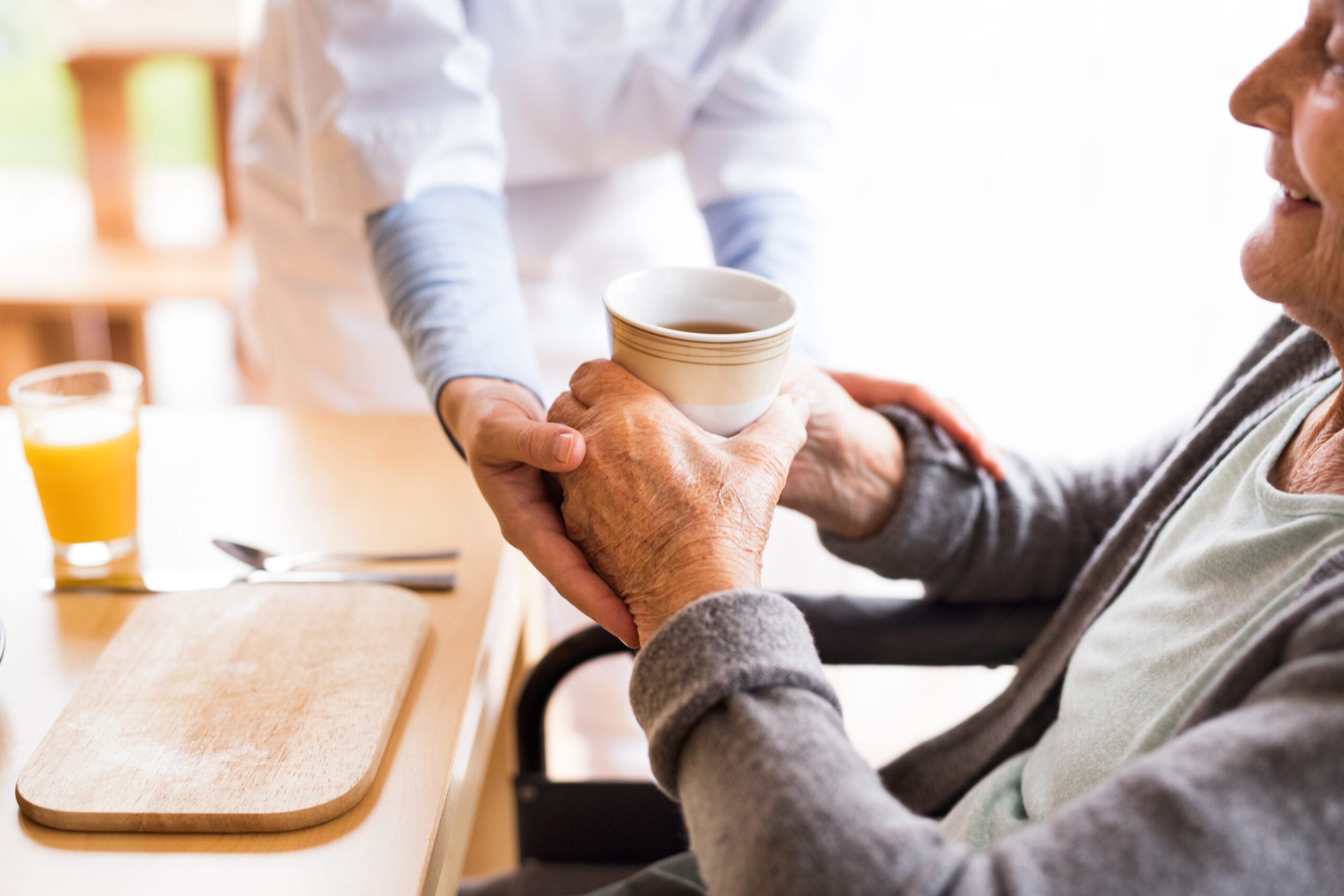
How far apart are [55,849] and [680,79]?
1.05 meters

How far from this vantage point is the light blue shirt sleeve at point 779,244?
1196 mm

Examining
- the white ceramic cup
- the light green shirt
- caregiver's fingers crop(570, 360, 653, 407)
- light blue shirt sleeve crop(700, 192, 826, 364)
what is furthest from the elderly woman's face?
light blue shirt sleeve crop(700, 192, 826, 364)

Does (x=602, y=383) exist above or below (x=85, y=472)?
above

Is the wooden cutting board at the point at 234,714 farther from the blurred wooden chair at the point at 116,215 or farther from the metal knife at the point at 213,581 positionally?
the blurred wooden chair at the point at 116,215

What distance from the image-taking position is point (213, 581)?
0.85m

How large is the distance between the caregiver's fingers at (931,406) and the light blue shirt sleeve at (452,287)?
305 millimetres

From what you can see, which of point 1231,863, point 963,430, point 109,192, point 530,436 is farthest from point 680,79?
point 109,192

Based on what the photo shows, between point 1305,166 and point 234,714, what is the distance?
71cm

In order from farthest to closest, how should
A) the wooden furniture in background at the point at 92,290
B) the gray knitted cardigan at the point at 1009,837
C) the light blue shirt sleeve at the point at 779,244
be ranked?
the wooden furniture in background at the point at 92,290
the light blue shirt sleeve at the point at 779,244
the gray knitted cardigan at the point at 1009,837

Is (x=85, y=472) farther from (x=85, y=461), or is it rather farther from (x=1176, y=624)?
(x=1176, y=624)

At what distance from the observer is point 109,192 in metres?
2.91

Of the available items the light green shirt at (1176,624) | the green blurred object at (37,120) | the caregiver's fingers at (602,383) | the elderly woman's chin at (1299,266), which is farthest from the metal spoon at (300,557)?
the green blurred object at (37,120)

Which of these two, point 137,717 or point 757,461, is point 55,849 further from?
point 757,461

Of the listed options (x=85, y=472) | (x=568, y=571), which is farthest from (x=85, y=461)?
(x=568, y=571)
